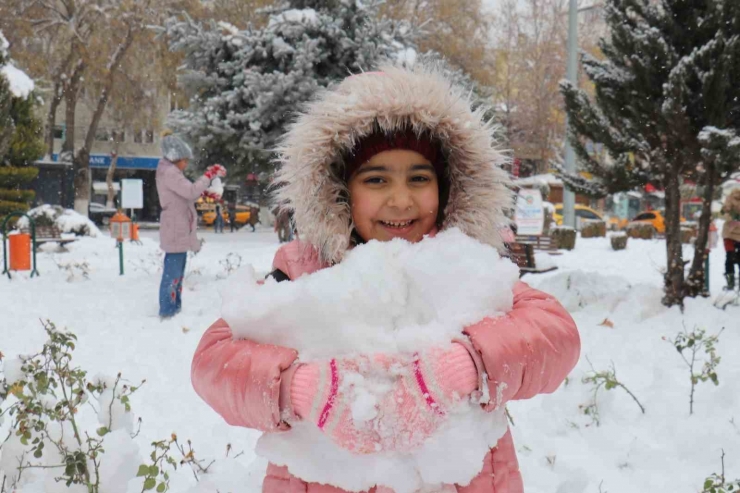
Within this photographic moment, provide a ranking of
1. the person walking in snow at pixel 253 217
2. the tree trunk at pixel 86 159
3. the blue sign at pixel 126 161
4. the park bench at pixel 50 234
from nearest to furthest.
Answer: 1. the park bench at pixel 50 234
2. the tree trunk at pixel 86 159
3. the person walking in snow at pixel 253 217
4. the blue sign at pixel 126 161

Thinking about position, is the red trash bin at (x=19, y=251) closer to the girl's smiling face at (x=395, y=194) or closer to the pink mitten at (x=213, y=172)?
the pink mitten at (x=213, y=172)

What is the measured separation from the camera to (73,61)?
78.1ft

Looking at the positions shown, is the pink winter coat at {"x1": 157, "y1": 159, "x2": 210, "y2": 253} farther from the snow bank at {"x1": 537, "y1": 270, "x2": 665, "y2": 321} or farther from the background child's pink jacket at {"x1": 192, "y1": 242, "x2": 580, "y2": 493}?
the background child's pink jacket at {"x1": 192, "y1": 242, "x2": 580, "y2": 493}

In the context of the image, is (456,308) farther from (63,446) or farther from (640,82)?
(640,82)

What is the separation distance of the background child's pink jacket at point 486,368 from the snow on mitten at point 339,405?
0.23 feet

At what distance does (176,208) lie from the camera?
6.84 meters

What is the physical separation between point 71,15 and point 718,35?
73.3 ft

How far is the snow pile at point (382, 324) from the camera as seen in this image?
1330mm

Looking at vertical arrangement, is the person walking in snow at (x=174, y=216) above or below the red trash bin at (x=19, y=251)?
above

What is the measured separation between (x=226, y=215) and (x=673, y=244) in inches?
1042

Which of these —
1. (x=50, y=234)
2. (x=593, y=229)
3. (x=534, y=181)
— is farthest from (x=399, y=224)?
(x=593, y=229)

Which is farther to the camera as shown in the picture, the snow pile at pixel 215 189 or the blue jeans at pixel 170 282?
the snow pile at pixel 215 189

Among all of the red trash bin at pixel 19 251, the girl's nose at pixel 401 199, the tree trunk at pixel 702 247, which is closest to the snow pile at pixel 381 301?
the girl's nose at pixel 401 199

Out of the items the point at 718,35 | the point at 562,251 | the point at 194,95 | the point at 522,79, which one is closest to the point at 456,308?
the point at 718,35
